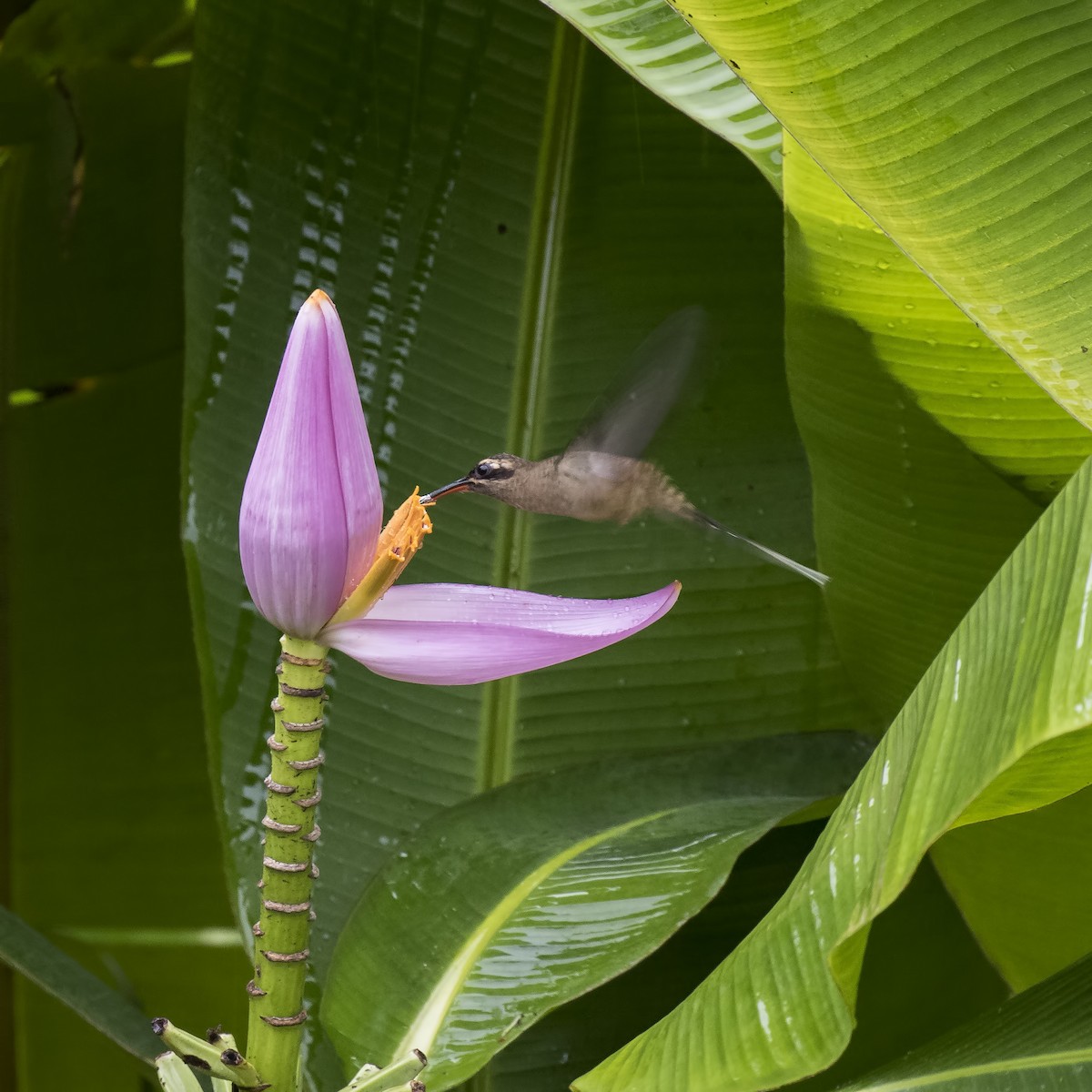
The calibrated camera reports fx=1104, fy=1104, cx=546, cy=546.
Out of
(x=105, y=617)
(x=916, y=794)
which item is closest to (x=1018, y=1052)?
(x=916, y=794)

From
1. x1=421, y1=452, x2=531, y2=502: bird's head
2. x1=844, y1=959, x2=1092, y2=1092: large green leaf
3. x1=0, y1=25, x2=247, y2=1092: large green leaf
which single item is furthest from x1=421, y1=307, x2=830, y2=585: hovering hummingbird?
x1=0, y1=25, x2=247, y2=1092: large green leaf

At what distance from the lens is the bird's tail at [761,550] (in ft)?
1.84

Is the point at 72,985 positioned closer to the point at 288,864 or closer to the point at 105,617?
the point at 288,864

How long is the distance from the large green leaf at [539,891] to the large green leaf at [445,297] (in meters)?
0.07

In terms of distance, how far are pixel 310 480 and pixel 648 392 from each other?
0.25 m

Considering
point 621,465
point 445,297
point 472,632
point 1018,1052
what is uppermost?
point 445,297

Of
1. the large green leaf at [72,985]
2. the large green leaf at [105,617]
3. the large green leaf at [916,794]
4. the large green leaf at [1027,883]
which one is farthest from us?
the large green leaf at [105,617]

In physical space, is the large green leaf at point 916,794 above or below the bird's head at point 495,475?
below

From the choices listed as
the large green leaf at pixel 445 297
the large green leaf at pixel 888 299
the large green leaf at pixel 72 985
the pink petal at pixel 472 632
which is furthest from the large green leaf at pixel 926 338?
the large green leaf at pixel 72 985

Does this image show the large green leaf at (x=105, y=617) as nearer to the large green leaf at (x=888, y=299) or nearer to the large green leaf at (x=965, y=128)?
the large green leaf at (x=888, y=299)

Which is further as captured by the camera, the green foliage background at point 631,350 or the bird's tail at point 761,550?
the bird's tail at point 761,550

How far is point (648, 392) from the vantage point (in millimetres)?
513

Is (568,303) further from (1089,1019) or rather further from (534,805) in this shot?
(1089,1019)

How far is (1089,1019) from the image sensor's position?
39cm
